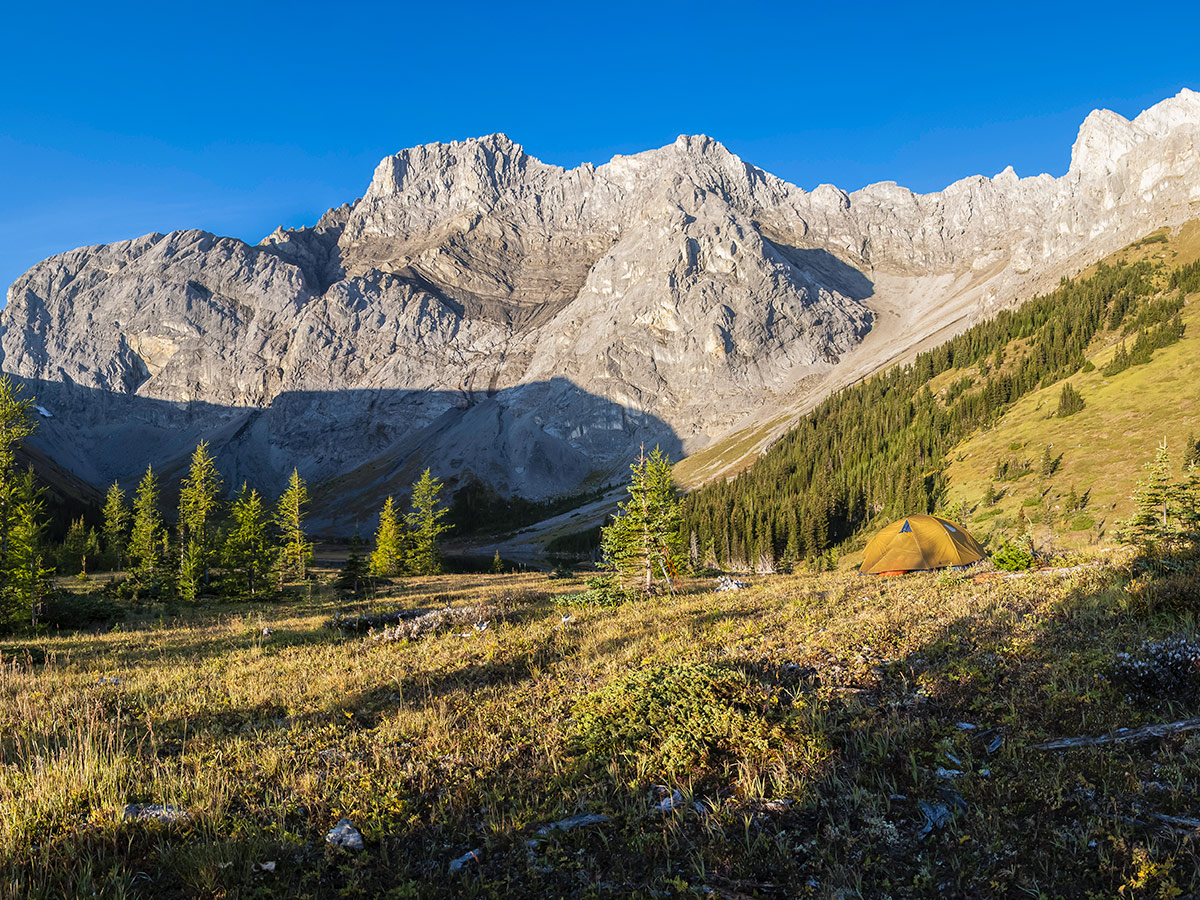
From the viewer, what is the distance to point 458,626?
15.1 metres

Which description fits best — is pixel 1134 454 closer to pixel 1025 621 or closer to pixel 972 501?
pixel 972 501

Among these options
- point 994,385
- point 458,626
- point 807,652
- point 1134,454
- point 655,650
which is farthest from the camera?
point 994,385

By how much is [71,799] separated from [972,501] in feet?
276

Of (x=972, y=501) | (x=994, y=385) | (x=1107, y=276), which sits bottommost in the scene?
(x=972, y=501)

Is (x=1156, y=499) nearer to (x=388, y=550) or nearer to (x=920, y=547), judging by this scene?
(x=920, y=547)

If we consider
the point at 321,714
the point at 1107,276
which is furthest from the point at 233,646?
the point at 1107,276

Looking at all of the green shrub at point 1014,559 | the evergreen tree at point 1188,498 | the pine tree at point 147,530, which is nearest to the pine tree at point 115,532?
the pine tree at point 147,530

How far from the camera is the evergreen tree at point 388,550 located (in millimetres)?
57125

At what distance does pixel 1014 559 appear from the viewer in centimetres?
1759

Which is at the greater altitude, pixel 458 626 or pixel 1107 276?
pixel 1107 276

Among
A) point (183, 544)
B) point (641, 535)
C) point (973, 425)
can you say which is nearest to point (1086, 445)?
point (973, 425)

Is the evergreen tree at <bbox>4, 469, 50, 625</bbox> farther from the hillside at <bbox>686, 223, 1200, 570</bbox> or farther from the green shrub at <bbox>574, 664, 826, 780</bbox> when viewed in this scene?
the hillside at <bbox>686, 223, 1200, 570</bbox>

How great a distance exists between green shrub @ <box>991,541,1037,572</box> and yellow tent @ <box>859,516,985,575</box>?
335 inches

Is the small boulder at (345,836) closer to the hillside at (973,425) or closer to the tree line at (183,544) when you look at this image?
the tree line at (183,544)
